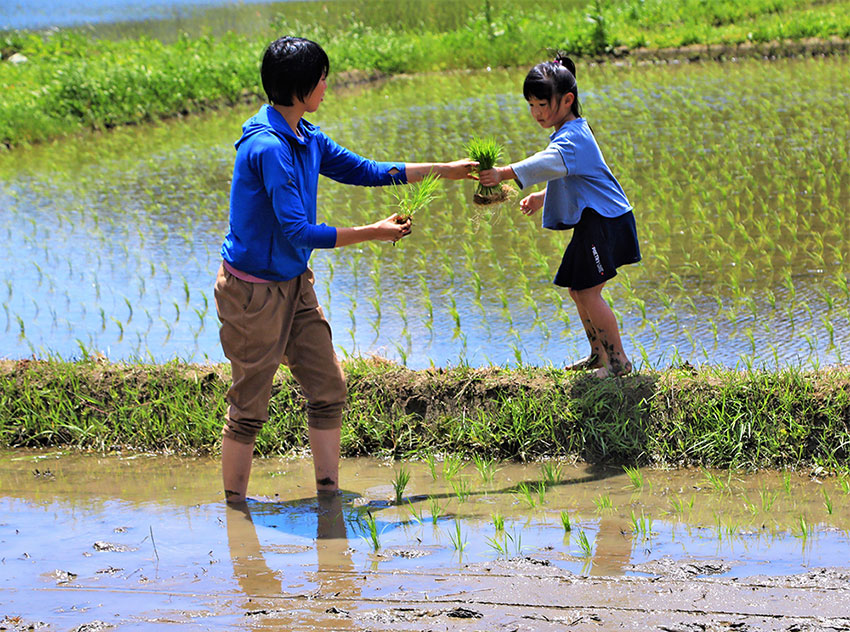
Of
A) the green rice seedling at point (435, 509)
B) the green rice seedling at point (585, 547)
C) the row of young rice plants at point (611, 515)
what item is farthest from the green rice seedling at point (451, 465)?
the green rice seedling at point (585, 547)

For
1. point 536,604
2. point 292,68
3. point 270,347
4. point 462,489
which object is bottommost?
point 536,604

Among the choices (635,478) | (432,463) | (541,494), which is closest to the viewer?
(541,494)

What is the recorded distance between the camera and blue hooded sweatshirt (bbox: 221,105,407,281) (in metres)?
3.09

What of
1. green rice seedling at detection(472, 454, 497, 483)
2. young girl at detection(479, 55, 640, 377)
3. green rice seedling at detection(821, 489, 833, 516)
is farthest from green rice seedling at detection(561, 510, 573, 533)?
young girl at detection(479, 55, 640, 377)

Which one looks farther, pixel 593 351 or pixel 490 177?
pixel 593 351

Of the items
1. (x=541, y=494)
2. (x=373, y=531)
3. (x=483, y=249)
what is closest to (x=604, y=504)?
(x=541, y=494)

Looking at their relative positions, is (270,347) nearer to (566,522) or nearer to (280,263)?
(280,263)

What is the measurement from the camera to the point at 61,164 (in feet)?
33.1

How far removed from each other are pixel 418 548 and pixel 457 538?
5.1 inches

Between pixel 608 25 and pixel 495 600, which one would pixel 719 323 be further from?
pixel 608 25

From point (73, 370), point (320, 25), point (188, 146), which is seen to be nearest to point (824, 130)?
point (188, 146)

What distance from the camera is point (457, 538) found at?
9.87 ft

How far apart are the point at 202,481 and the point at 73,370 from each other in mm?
954

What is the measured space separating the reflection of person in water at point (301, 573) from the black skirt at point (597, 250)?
1.27 meters
